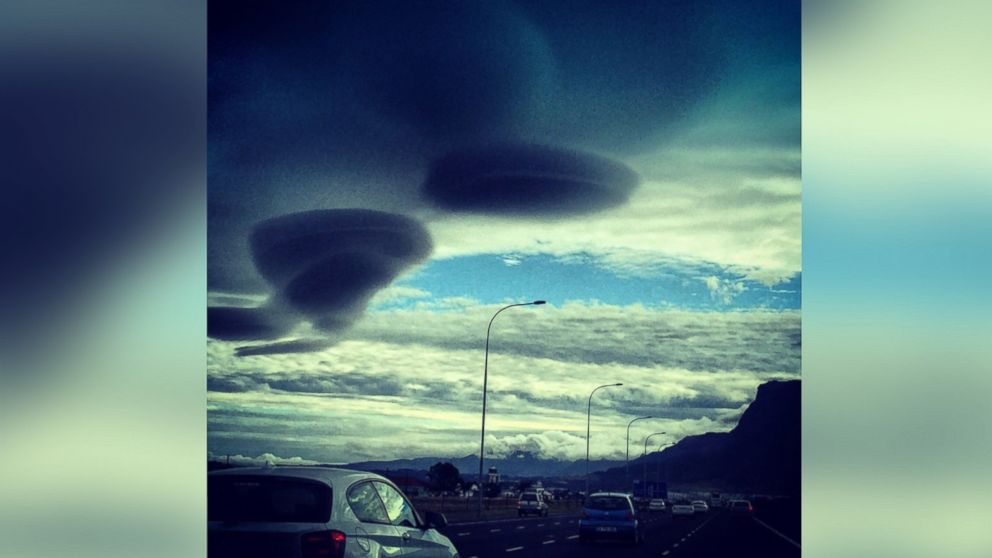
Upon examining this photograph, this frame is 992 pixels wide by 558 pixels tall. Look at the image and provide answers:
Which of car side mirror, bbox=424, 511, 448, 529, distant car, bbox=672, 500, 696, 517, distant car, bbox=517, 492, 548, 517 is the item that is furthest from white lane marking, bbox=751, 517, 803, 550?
car side mirror, bbox=424, 511, 448, 529

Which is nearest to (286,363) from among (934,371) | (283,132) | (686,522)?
(283,132)

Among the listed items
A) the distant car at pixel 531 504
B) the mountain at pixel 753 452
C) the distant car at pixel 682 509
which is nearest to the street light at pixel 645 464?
the mountain at pixel 753 452

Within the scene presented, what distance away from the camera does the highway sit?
7496 millimetres

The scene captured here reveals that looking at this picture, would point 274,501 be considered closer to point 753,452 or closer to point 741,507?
point 741,507

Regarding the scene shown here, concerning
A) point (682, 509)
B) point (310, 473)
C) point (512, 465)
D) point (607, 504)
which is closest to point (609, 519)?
point (607, 504)

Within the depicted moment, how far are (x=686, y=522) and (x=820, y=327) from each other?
2.76 m

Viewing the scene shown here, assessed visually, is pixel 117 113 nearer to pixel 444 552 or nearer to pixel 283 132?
pixel 283 132

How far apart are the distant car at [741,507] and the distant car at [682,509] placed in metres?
0.30

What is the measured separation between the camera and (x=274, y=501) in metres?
5.23

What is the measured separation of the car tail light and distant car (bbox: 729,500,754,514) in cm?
313

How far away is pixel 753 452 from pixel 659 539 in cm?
98

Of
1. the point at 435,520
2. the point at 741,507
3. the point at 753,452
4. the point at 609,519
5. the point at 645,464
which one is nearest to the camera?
the point at 435,520

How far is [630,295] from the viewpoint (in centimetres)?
743

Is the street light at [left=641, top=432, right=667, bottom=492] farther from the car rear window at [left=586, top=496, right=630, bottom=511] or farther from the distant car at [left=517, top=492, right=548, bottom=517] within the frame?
the distant car at [left=517, top=492, right=548, bottom=517]
